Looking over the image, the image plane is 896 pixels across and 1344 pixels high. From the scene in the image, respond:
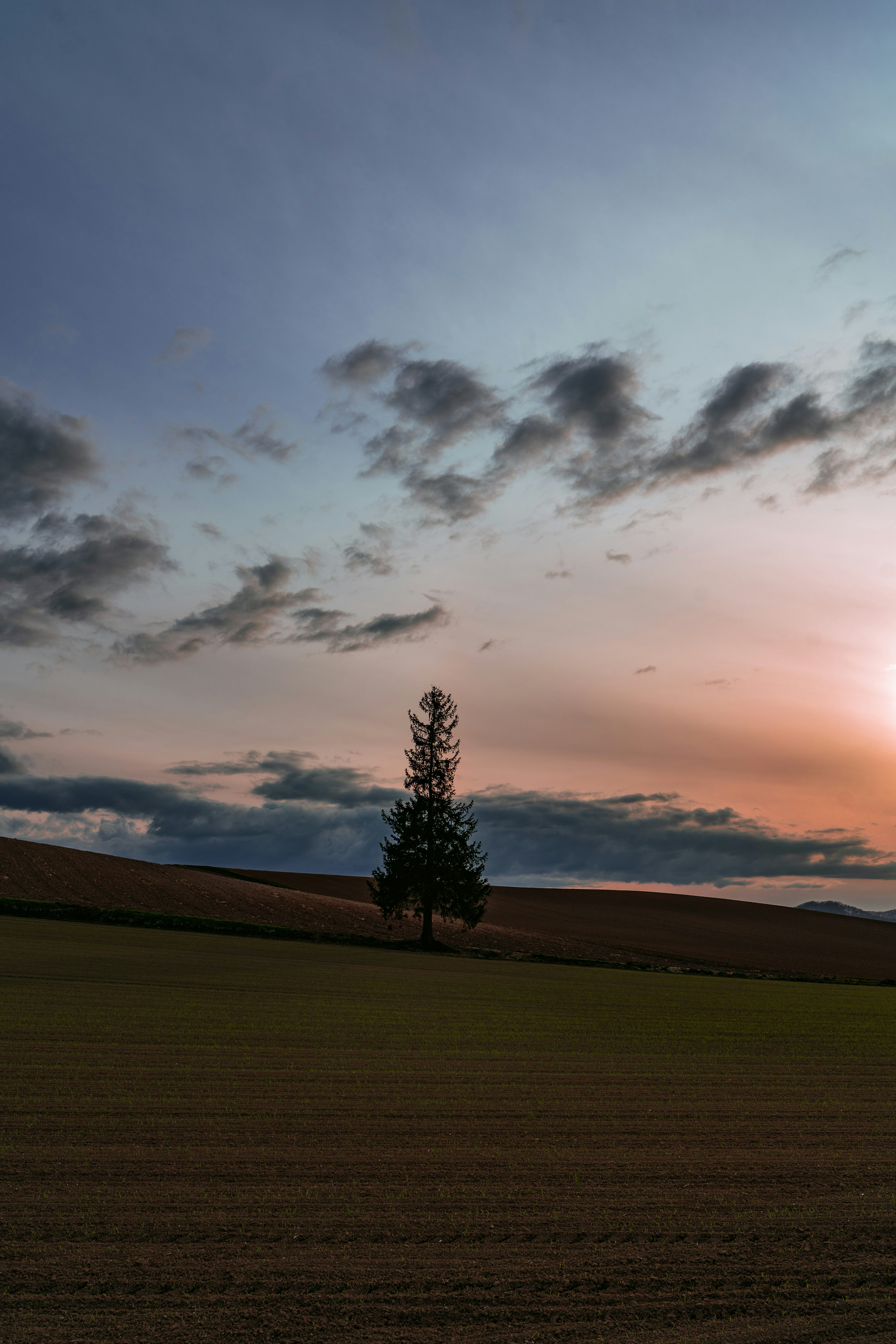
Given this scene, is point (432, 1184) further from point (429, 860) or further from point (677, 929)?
point (677, 929)

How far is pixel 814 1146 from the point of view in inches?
367

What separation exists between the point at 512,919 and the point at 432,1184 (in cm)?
6855

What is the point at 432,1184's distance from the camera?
298 inches

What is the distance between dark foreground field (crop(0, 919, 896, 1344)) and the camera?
17.4ft

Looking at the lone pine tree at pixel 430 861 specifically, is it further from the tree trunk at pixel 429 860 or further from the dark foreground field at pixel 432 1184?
the dark foreground field at pixel 432 1184

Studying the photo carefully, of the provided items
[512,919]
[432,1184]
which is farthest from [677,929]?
A: [432,1184]

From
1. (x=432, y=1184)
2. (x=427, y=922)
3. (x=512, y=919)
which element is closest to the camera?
(x=432, y=1184)

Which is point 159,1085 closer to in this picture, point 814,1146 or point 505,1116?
point 505,1116

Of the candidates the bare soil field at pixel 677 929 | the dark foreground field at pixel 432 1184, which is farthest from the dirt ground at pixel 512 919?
the dark foreground field at pixel 432 1184

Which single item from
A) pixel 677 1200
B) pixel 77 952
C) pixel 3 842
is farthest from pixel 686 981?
pixel 3 842

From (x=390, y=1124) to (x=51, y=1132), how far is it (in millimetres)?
3359

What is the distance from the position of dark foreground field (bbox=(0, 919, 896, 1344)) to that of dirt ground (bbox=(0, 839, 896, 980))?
1407 inches

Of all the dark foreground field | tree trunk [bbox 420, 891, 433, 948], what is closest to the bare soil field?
tree trunk [bbox 420, 891, 433, 948]

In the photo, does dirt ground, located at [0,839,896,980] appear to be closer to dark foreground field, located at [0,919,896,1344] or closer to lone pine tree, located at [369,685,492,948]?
lone pine tree, located at [369,685,492,948]
